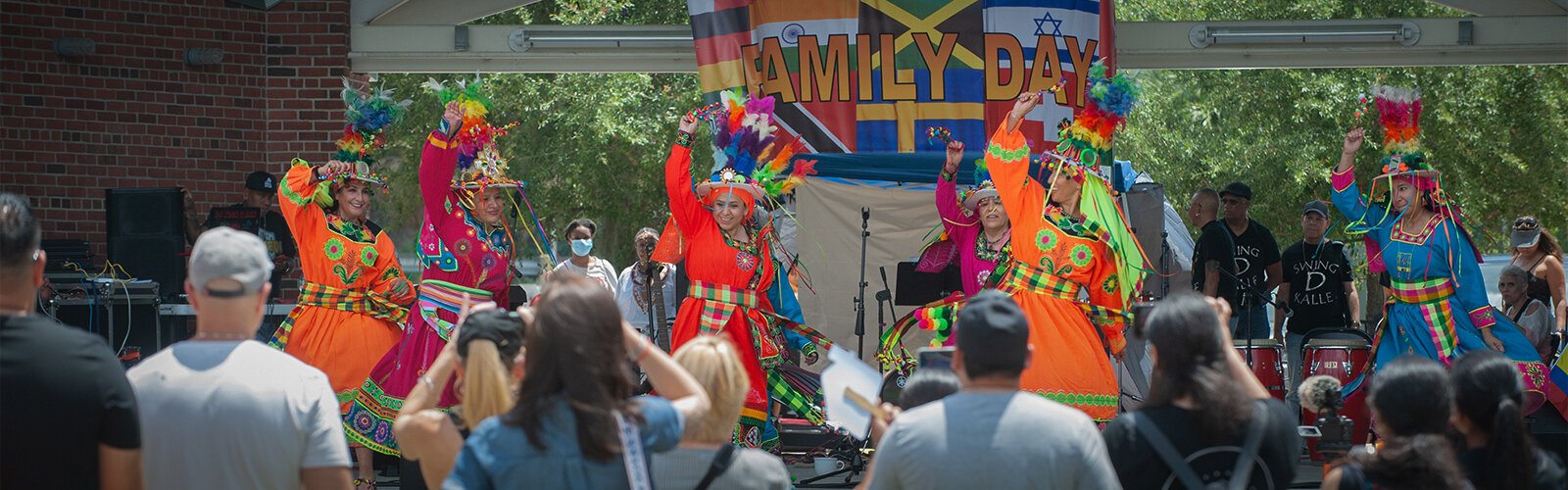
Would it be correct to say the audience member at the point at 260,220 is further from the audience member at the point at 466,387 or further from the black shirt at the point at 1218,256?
the audience member at the point at 466,387

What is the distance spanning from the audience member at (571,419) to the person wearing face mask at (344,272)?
13.5 feet

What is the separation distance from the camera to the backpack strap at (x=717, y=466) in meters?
3.23

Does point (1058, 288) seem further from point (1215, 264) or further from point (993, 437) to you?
point (1215, 264)

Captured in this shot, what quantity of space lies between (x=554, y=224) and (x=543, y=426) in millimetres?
12752

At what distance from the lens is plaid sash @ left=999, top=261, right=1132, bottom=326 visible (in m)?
6.43

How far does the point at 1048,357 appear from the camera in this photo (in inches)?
246

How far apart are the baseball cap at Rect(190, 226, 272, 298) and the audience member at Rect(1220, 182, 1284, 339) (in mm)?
7821

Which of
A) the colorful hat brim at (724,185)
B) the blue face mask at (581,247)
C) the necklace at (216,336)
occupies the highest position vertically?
the colorful hat brim at (724,185)

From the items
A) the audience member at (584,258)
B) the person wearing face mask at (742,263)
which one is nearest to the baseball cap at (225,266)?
the person wearing face mask at (742,263)

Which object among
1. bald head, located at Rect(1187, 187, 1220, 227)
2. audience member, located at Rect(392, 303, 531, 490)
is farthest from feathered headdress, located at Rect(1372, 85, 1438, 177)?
audience member, located at Rect(392, 303, 531, 490)

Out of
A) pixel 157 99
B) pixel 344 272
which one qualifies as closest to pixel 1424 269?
pixel 344 272

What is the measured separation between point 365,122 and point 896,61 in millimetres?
4359

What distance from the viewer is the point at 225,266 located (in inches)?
133

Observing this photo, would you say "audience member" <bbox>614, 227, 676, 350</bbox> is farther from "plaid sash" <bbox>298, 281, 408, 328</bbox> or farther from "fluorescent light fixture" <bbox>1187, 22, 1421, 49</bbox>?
"fluorescent light fixture" <bbox>1187, 22, 1421, 49</bbox>
